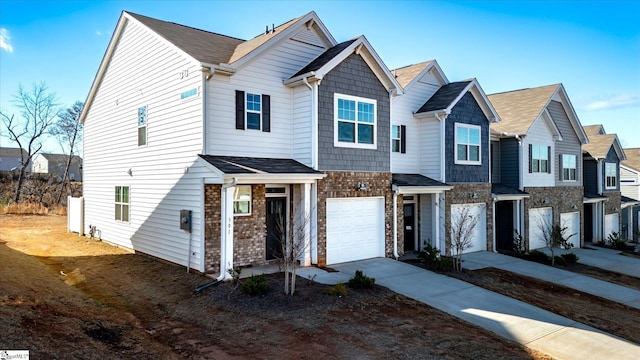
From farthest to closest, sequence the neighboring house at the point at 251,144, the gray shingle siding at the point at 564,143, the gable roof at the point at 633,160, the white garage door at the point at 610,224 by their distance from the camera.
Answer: the gable roof at the point at 633,160 < the white garage door at the point at 610,224 < the gray shingle siding at the point at 564,143 < the neighboring house at the point at 251,144

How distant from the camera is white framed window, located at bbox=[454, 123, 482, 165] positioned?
1862cm

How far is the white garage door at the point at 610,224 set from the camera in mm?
28650

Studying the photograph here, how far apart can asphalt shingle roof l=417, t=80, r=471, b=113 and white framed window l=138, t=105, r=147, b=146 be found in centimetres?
1092

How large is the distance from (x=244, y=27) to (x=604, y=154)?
24096mm

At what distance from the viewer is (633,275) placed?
18.2 metres

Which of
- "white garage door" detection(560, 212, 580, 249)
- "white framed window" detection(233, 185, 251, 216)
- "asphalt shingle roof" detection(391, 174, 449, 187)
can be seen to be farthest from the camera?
"white garage door" detection(560, 212, 580, 249)

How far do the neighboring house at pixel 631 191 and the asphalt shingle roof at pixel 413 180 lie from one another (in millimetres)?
23260

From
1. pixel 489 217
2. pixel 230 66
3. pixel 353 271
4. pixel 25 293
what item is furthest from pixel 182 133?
pixel 489 217

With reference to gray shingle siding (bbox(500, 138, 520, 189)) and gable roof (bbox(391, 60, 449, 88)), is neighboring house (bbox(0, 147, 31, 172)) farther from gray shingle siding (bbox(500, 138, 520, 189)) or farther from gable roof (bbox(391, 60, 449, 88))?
gray shingle siding (bbox(500, 138, 520, 189))

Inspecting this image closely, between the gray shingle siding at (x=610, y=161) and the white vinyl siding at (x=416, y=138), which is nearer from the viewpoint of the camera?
the white vinyl siding at (x=416, y=138)

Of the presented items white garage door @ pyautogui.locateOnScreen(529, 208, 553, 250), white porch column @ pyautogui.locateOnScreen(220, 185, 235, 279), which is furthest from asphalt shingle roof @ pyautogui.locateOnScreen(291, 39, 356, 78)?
white garage door @ pyautogui.locateOnScreen(529, 208, 553, 250)

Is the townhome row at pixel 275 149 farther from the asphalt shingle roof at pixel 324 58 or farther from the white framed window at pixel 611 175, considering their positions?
the white framed window at pixel 611 175

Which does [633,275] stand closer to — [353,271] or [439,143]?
[439,143]

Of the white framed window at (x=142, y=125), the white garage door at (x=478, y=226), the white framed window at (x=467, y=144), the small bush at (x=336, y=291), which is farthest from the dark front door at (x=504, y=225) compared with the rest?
the white framed window at (x=142, y=125)
